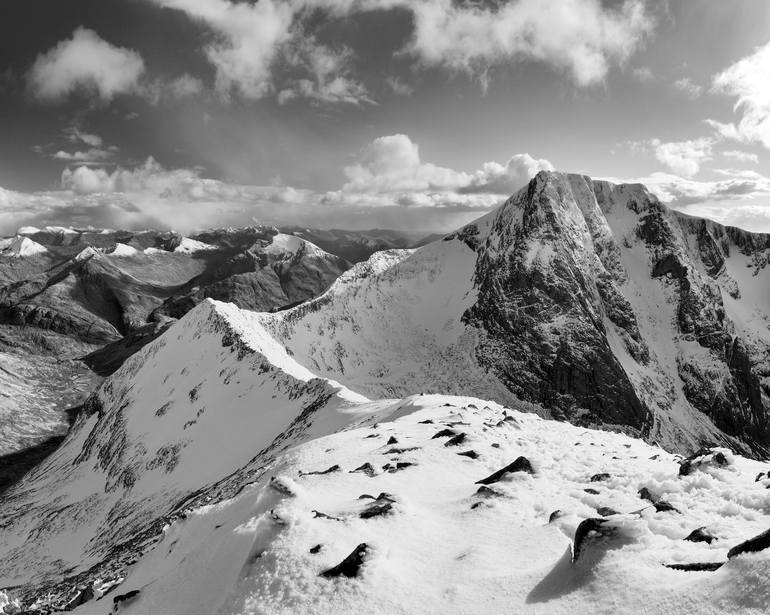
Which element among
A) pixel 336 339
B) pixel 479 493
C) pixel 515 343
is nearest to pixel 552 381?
pixel 515 343

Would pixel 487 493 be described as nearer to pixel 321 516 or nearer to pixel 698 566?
pixel 321 516

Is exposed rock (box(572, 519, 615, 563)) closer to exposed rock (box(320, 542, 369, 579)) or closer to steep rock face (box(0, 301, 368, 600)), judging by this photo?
exposed rock (box(320, 542, 369, 579))

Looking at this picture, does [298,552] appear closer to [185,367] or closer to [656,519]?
[656,519]

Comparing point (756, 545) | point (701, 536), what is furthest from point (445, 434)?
point (756, 545)

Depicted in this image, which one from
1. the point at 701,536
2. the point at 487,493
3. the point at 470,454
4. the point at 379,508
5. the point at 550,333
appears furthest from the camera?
the point at 550,333

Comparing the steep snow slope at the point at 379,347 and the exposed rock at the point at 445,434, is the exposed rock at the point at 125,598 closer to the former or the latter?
the exposed rock at the point at 445,434

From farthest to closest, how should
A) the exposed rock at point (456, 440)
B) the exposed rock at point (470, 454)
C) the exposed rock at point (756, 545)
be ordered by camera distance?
the exposed rock at point (456, 440) < the exposed rock at point (470, 454) < the exposed rock at point (756, 545)

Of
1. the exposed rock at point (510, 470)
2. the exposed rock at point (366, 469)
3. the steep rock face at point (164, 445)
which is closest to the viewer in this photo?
the exposed rock at point (510, 470)

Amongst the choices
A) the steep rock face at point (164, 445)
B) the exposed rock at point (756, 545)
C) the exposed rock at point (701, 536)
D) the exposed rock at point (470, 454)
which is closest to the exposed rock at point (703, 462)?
the exposed rock at point (701, 536)
